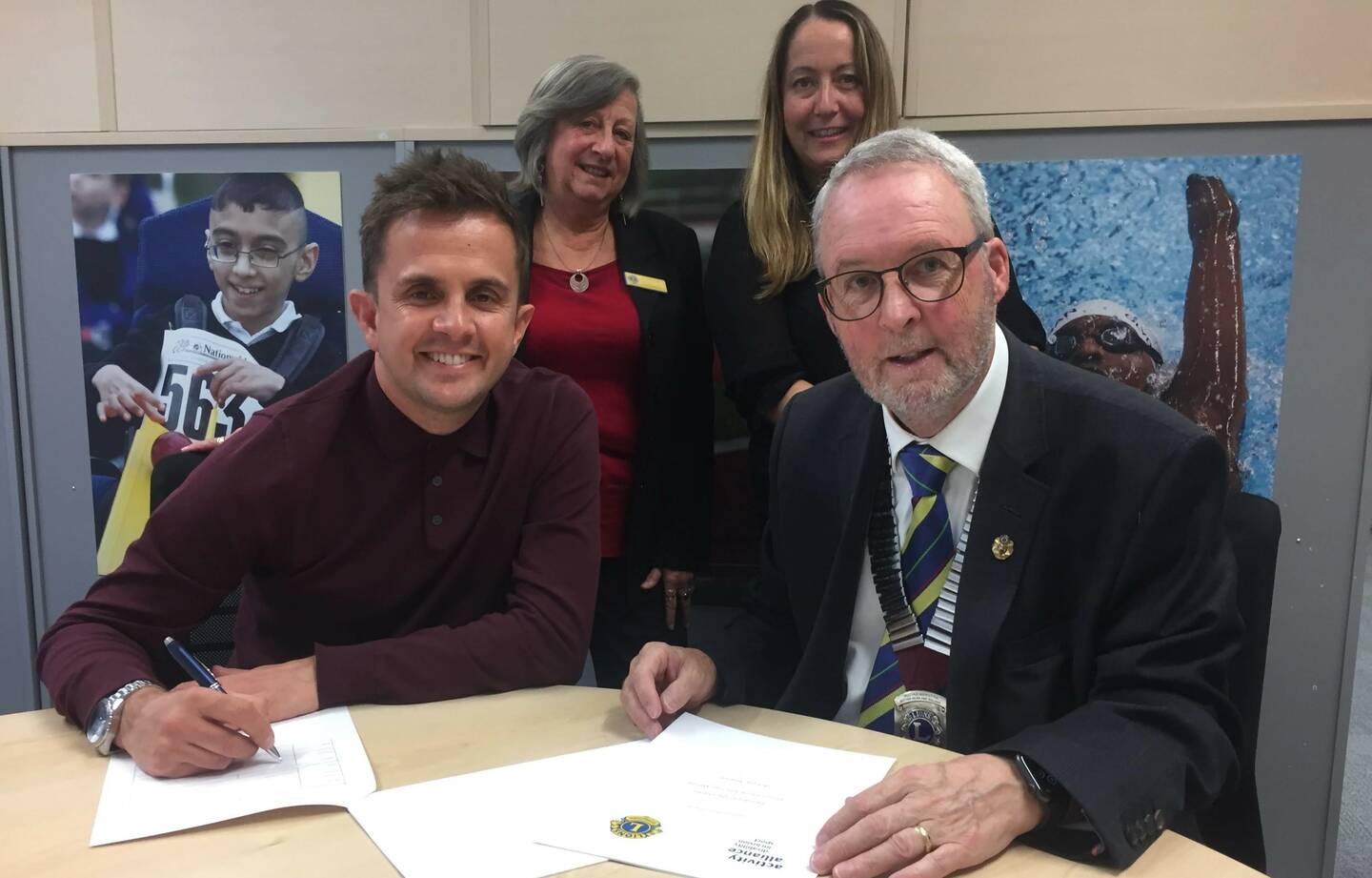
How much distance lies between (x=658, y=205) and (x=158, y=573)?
1.71m

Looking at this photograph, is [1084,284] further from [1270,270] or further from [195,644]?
[195,644]

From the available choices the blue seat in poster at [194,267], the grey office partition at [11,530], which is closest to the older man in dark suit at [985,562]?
the blue seat in poster at [194,267]

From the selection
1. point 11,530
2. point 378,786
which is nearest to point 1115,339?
point 378,786

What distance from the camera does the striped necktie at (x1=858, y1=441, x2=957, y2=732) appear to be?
1338mm

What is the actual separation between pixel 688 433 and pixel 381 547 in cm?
97

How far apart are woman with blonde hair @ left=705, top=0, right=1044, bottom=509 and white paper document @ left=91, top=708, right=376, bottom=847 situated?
1.24m

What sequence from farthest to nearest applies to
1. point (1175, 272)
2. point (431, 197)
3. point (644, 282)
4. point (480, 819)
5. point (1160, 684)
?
point (1175, 272) → point (644, 282) → point (431, 197) → point (1160, 684) → point (480, 819)

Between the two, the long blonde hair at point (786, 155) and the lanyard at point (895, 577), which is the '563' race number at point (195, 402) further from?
the lanyard at point (895, 577)

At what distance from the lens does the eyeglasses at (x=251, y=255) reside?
2887 millimetres

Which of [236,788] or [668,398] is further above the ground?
[668,398]

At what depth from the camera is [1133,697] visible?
1106 mm

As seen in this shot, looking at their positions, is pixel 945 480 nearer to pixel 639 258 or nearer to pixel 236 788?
pixel 236 788

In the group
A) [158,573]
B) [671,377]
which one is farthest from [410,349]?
[671,377]

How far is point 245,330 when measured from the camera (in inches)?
115
